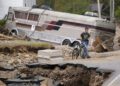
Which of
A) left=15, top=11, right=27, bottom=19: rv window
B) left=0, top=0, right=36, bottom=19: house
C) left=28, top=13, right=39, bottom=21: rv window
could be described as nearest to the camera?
left=28, top=13, right=39, bottom=21: rv window

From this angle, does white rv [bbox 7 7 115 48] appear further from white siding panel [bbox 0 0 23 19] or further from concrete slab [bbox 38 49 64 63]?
concrete slab [bbox 38 49 64 63]

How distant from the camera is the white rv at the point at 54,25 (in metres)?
33.1

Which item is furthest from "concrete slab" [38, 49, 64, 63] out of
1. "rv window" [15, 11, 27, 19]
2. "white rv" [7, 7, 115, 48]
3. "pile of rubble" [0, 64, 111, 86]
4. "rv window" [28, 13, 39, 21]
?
"rv window" [15, 11, 27, 19]

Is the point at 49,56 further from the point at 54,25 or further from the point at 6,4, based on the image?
the point at 6,4

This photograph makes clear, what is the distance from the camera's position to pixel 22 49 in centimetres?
2561

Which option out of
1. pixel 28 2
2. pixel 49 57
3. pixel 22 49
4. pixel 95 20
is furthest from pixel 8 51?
pixel 28 2

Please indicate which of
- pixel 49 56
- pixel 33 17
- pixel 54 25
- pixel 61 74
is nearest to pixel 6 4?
pixel 33 17

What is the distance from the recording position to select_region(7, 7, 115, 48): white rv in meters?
33.1

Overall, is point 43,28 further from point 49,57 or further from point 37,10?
point 49,57

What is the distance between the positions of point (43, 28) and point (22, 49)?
1019 centimetres

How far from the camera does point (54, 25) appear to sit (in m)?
34.8

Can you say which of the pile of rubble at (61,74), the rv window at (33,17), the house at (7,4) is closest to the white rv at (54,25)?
the rv window at (33,17)

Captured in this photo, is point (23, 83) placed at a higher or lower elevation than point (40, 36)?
higher

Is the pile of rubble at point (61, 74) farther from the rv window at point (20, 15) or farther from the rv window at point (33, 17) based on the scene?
the rv window at point (20, 15)
